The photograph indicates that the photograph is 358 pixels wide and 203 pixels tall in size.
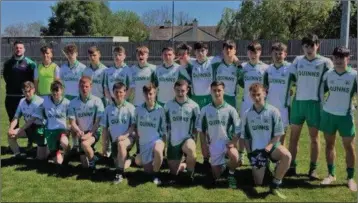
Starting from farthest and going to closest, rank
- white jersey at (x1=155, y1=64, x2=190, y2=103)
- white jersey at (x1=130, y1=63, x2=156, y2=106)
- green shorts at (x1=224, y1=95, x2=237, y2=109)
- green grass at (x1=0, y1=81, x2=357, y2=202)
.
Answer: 1. white jersey at (x1=130, y1=63, x2=156, y2=106)
2. white jersey at (x1=155, y1=64, x2=190, y2=103)
3. green shorts at (x1=224, y1=95, x2=237, y2=109)
4. green grass at (x1=0, y1=81, x2=357, y2=202)

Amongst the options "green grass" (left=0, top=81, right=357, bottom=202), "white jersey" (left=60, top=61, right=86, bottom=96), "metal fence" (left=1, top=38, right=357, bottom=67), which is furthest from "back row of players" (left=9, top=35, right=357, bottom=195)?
"metal fence" (left=1, top=38, right=357, bottom=67)

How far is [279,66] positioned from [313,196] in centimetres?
213

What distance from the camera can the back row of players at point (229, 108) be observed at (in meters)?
6.28

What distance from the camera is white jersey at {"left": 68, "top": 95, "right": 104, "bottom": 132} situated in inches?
289

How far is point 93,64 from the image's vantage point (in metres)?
8.19

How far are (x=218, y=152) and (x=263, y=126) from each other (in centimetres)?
77

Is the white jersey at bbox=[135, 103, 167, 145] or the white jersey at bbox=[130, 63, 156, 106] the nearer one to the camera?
the white jersey at bbox=[135, 103, 167, 145]

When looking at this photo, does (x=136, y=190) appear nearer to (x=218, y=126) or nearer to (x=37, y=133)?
(x=218, y=126)

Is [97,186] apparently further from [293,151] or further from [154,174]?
[293,151]

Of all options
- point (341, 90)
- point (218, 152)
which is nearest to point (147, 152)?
point (218, 152)

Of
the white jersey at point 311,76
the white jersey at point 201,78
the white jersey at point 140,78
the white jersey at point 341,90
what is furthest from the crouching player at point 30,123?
the white jersey at point 341,90

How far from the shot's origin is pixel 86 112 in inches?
289

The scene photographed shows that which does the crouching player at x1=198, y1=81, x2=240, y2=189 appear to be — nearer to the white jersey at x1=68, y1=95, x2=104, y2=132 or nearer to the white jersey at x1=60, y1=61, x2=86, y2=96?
the white jersey at x1=68, y1=95, x2=104, y2=132

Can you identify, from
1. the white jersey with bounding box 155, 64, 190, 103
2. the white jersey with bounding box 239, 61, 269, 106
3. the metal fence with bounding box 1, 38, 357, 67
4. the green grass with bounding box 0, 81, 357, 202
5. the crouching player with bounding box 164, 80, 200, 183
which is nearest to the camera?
the green grass with bounding box 0, 81, 357, 202
